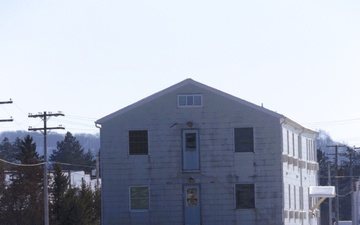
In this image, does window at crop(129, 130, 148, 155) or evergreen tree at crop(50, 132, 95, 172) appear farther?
evergreen tree at crop(50, 132, 95, 172)

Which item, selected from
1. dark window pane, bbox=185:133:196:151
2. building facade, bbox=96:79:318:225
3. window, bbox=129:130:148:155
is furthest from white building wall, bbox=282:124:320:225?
window, bbox=129:130:148:155

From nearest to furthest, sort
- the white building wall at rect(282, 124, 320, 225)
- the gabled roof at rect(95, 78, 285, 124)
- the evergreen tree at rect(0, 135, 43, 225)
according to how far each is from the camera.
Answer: the gabled roof at rect(95, 78, 285, 124) → the white building wall at rect(282, 124, 320, 225) → the evergreen tree at rect(0, 135, 43, 225)

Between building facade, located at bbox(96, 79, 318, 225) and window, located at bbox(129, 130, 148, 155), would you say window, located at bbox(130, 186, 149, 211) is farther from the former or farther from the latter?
window, located at bbox(129, 130, 148, 155)

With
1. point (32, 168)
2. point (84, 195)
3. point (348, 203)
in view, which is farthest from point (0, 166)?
point (348, 203)

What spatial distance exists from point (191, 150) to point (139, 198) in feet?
12.5

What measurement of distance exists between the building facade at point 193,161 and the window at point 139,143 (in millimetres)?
54

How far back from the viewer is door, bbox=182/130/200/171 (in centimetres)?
5994

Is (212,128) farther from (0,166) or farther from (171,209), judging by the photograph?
(0,166)

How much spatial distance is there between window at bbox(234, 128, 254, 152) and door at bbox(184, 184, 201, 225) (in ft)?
10.2

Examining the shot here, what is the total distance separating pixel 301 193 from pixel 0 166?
2989cm

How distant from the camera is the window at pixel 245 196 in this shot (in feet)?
197

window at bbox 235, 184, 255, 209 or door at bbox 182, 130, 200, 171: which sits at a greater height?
door at bbox 182, 130, 200, 171

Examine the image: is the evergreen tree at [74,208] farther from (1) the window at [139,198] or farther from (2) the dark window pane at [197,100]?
(2) the dark window pane at [197,100]

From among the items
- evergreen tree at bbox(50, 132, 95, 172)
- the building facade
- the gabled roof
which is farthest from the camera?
evergreen tree at bbox(50, 132, 95, 172)
